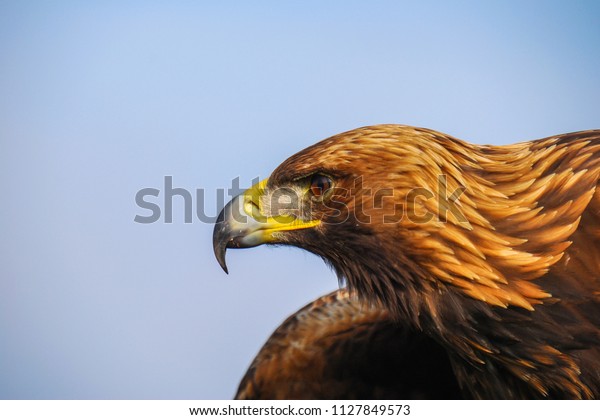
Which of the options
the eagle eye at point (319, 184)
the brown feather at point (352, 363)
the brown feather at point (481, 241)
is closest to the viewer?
the brown feather at point (481, 241)

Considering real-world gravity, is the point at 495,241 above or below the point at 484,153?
below

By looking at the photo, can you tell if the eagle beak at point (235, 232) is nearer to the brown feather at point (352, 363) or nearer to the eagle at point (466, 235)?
the eagle at point (466, 235)

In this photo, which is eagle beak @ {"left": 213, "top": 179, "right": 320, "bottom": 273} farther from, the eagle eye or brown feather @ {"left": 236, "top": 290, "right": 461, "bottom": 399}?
brown feather @ {"left": 236, "top": 290, "right": 461, "bottom": 399}

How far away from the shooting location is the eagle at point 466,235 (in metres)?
1.55

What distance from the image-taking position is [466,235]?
159 cm

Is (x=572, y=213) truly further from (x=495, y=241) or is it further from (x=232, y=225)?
(x=232, y=225)

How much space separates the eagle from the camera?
61.2 inches

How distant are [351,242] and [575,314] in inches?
22.1

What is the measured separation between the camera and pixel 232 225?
1.75 meters

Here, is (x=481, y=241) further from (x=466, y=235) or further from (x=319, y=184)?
(x=319, y=184)

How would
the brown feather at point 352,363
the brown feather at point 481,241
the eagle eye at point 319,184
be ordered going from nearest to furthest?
the brown feather at point 481,241 < the eagle eye at point 319,184 < the brown feather at point 352,363

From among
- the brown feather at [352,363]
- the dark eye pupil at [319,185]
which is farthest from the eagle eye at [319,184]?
the brown feather at [352,363]

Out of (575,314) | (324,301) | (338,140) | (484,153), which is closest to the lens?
(575,314)
